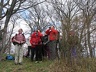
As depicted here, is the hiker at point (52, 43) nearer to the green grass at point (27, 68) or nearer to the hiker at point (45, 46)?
the hiker at point (45, 46)

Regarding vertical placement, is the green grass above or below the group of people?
below

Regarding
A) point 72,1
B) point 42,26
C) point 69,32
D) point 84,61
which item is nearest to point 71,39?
point 69,32

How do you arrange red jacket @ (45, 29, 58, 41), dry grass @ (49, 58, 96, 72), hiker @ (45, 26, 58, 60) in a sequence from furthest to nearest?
hiker @ (45, 26, 58, 60) < red jacket @ (45, 29, 58, 41) < dry grass @ (49, 58, 96, 72)

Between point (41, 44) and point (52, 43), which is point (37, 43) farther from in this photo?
point (52, 43)

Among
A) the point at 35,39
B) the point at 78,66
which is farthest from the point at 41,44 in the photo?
the point at 78,66

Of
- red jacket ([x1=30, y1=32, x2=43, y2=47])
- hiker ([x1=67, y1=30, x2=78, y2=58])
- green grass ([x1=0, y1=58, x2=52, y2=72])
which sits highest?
red jacket ([x1=30, y1=32, x2=43, y2=47])

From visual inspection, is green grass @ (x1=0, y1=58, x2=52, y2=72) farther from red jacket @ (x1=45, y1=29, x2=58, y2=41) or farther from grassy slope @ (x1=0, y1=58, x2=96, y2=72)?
red jacket @ (x1=45, y1=29, x2=58, y2=41)

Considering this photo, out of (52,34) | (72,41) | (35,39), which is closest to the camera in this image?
(72,41)

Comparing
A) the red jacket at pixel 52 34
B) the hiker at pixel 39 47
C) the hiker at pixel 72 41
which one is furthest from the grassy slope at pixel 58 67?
the red jacket at pixel 52 34

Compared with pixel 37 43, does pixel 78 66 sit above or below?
below

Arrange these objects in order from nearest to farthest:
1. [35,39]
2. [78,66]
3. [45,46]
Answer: [78,66] → [35,39] → [45,46]

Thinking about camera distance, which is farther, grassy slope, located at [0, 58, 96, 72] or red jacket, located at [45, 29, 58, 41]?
red jacket, located at [45, 29, 58, 41]

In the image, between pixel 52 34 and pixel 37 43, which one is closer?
pixel 52 34

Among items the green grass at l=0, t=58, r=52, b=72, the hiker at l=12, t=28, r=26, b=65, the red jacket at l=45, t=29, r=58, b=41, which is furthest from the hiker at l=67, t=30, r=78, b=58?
the hiker at l=12, t=28, r=26, b=65
